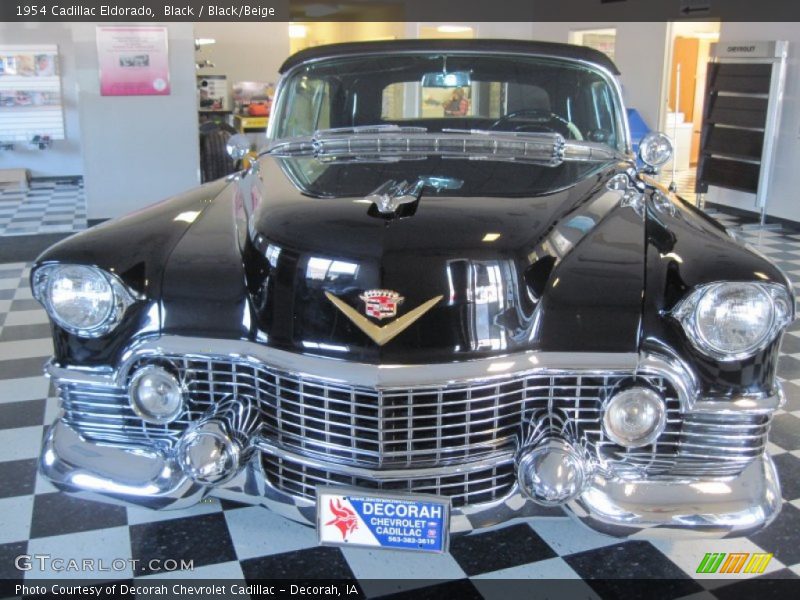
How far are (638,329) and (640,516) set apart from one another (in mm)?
436

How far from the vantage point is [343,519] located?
72.1 inches

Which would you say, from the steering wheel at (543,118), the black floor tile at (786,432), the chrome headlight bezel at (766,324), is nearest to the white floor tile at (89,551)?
the chrome headlight bezel at (766,324)

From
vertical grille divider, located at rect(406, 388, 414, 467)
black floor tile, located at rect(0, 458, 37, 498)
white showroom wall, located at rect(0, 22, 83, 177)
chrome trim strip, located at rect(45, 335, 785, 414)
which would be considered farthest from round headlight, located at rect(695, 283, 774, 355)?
white showroom wall, located at rect(0, 22, 83, 177)

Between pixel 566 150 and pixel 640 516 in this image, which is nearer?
pixel 640 516

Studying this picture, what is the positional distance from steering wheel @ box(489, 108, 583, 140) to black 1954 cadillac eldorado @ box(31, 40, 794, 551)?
2.69 ft

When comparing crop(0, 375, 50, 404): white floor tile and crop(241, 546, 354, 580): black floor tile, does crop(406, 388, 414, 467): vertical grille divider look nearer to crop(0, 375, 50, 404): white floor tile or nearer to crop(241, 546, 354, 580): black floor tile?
crop(241, 546, 354, 580): black floor tile

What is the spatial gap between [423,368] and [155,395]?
68 cm

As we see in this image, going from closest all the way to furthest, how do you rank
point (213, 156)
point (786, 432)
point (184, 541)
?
point (184, 541) < point (786, 432) < point (213, 156)

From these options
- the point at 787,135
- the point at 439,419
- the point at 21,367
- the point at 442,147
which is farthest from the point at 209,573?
the point at 787,135

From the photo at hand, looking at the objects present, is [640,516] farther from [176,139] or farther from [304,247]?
[176,139]

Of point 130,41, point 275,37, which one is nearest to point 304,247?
point 130,41

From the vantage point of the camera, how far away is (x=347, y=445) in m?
1.88

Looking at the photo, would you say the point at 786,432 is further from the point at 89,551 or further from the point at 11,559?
the point at 11,559

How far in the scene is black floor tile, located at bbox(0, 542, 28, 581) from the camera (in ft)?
7.14
